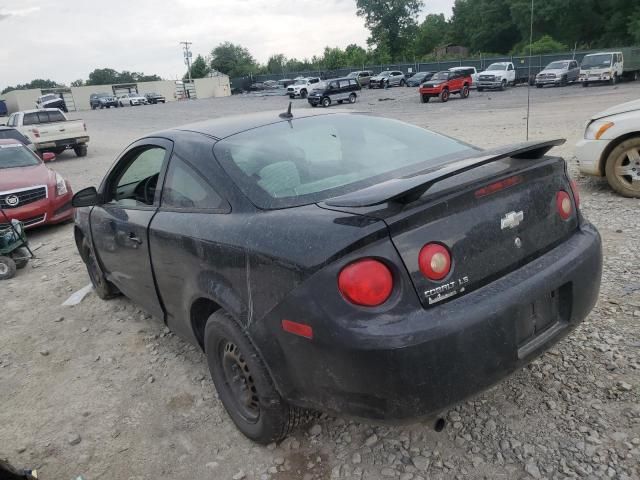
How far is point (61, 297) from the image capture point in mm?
5152

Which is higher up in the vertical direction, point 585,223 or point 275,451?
point 585,223

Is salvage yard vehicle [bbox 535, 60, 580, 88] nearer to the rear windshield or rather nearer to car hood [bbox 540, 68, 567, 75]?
car hood [bbox 540, 68, 567, 75]

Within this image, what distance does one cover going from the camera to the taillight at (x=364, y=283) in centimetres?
197

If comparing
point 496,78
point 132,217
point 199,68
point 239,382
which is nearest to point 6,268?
point 132,217

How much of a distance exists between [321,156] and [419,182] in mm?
929

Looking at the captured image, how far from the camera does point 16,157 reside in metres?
8.88

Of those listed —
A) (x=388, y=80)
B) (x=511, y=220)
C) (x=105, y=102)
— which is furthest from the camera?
(x=105, y=102)

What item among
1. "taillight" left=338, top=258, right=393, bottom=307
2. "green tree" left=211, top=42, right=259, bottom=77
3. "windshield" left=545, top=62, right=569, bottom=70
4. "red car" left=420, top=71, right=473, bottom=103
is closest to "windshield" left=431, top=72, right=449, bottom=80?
"red car" left=420, top=71, right=473, bottom=103

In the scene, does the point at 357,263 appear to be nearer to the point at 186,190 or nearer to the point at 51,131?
the point at 186,190

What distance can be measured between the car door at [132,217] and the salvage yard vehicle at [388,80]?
46881 mm

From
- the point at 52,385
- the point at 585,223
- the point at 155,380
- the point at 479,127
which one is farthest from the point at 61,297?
the point at 479,127

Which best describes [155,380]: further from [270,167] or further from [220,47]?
[220,47]

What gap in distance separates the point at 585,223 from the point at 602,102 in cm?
2039

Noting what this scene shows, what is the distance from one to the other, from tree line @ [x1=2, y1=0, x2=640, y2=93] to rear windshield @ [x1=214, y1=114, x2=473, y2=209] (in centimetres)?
4924
